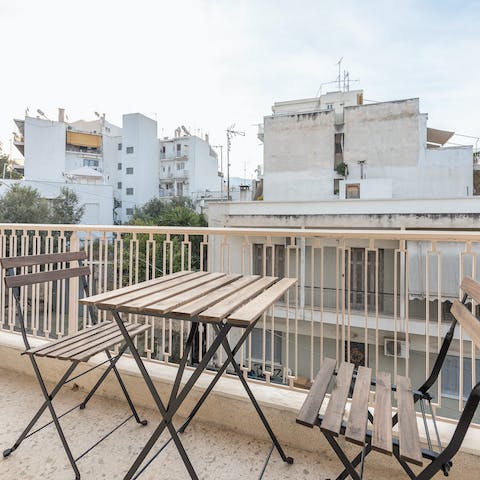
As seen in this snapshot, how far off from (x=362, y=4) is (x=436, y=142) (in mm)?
19500

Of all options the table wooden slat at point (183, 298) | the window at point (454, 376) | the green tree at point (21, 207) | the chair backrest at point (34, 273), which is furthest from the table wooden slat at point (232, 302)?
the green tree at point (21, 207)

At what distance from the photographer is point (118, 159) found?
40.3 meters

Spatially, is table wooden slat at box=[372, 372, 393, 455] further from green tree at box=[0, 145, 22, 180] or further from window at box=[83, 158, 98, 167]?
window at box=[83, 158, 98, 167]

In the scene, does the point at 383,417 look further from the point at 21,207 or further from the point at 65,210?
the point at 65,210

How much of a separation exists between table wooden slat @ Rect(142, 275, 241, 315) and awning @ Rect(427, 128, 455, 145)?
913 inches

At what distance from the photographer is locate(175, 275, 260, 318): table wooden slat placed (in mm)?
1264

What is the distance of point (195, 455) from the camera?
182 cm

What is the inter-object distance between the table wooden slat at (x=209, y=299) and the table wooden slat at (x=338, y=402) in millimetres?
611

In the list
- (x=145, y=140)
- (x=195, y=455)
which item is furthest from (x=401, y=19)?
(x=145, y=140)

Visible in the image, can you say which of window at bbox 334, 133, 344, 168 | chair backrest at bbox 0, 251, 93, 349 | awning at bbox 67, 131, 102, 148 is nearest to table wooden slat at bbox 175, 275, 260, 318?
chair backrest at bbox 0, 251, 93, 349

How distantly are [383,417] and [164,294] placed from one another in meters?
1.04

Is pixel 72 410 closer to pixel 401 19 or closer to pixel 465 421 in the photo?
pixel 465 421

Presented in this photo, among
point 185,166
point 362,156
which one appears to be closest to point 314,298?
point 362,156

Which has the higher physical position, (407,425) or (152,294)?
(152,294)
